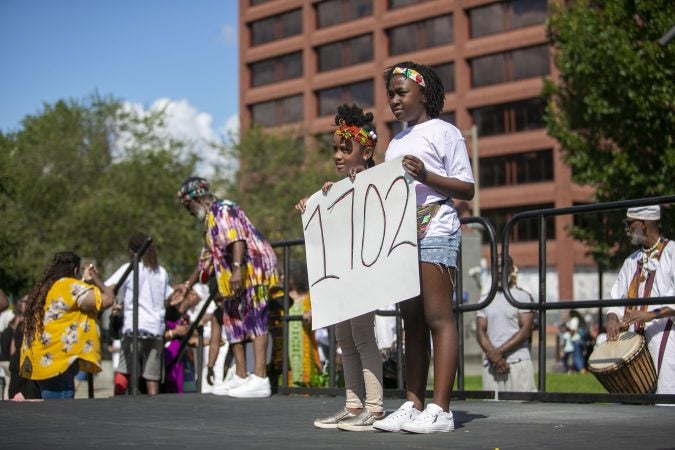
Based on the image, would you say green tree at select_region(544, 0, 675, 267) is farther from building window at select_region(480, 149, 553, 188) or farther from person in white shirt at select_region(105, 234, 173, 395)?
building window at select_region(480, 149, 553, 188)

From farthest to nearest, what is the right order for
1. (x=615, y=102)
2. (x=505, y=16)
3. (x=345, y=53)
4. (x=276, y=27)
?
(x=276, y=27), (x=345, y=53), (x=505, y=16), (x=615, y=102)

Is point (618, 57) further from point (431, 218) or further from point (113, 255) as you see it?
point (113, 255)

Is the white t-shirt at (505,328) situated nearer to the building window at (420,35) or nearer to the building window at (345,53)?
the building window at (420,35)

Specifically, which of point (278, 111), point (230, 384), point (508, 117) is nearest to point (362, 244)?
point (230, 384)

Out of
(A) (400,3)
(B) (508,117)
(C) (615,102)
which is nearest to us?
(C) (615,102)

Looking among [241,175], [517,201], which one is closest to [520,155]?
[517,201]

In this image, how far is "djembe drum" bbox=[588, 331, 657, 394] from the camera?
758cm

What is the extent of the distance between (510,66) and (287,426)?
60.4 meters

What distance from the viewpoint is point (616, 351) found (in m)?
7.71

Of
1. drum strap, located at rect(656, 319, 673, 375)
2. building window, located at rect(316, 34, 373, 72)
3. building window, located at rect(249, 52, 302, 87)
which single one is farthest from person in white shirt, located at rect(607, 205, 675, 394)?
building window, located at rect(249, 52, 302, 87)

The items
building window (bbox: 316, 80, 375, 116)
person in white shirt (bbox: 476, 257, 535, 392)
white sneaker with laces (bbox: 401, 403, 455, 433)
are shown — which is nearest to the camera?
white sneaker with laces (bbox: 401, 403, 455, 433)

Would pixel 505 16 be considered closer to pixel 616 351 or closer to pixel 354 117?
pixel 616 351

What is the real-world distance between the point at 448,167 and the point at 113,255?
39.3 metres

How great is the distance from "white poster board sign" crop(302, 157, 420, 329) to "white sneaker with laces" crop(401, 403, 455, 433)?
0.59m
